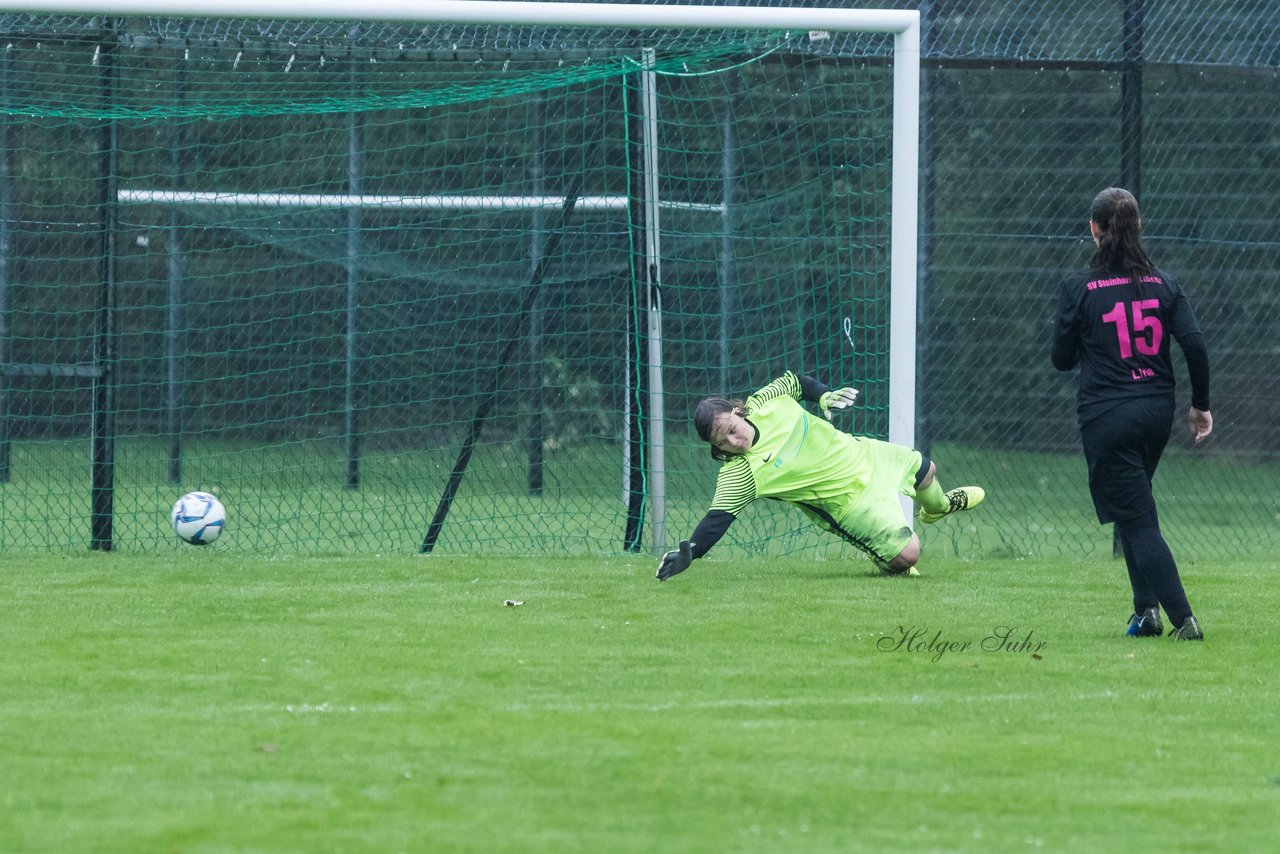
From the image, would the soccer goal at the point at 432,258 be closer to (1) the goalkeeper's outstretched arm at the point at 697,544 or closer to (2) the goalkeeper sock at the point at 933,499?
(2) the goalkeeper sock at the point at 933,499

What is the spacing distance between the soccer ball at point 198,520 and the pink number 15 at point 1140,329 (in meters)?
4.61

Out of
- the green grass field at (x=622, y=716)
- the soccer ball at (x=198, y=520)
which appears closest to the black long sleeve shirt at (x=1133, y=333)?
the green grass field at (x=622, y=716)

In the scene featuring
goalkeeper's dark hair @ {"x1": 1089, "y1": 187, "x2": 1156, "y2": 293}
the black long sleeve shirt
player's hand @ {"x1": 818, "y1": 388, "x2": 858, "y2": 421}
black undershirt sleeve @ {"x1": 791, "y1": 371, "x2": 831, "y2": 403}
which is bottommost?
player's hand @ {"x1": 818, "y1": 388, "x2": 858, "y2": 421}

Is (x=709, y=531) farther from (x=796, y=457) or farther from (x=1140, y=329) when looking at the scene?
(x=1140, y=329)

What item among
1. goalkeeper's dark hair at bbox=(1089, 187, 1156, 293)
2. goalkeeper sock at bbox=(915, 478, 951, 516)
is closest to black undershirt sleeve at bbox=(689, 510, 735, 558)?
goalkeeper sock at bbox=(915, 478, 951, 516)

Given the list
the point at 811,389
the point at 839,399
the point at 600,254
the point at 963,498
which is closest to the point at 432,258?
the point at 600,254

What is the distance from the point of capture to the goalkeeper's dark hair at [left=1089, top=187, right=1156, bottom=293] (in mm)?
6238

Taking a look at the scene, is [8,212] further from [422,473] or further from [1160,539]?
[1160,539]

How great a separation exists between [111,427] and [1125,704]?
5898 mm

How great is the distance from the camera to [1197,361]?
6.20 metres

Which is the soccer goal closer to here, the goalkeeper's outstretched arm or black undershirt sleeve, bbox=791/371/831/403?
black undershirt sleeve, bbox=791/371/831/403

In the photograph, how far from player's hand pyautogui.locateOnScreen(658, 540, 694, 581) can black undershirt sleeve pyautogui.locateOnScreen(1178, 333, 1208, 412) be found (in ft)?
7.15

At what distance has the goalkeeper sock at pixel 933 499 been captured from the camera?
833 centimetres

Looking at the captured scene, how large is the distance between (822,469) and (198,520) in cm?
314
